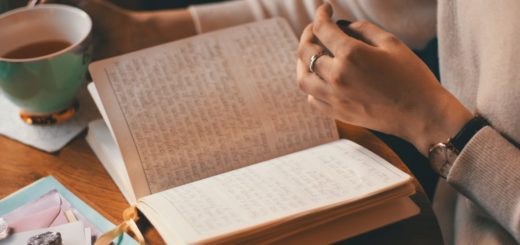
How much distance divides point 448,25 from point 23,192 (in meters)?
0.56

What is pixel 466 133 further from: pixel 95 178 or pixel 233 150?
pixel 95 178

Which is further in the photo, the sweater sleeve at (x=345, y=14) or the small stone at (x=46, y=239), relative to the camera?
the sweater sleeve at (x=345, y=14)

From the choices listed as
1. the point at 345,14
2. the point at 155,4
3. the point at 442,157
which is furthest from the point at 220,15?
the point at 155,4

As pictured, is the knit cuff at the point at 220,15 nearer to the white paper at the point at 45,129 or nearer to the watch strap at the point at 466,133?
the white paper at the point at 45,129

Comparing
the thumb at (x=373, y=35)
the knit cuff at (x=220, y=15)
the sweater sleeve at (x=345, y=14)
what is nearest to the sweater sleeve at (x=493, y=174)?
the thumb at (x=373, y=35)

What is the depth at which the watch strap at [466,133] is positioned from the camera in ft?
2.13

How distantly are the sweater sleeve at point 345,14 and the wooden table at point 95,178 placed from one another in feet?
0.75

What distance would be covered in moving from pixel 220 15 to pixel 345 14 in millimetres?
191

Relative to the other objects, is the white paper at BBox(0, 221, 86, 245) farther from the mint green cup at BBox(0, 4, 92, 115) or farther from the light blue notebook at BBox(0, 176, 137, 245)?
the mint green cup at BBox(0, 4, 92, 115)

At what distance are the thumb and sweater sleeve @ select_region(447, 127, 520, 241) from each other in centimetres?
14

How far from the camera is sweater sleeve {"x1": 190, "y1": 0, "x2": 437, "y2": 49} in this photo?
2.96ft

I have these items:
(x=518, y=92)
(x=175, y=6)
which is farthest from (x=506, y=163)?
(x=175, y=6)

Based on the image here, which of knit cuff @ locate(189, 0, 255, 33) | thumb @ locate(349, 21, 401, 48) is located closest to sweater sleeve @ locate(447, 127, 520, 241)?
thumb @ locate(349, 21, 401, 48)

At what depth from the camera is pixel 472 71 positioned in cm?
78
